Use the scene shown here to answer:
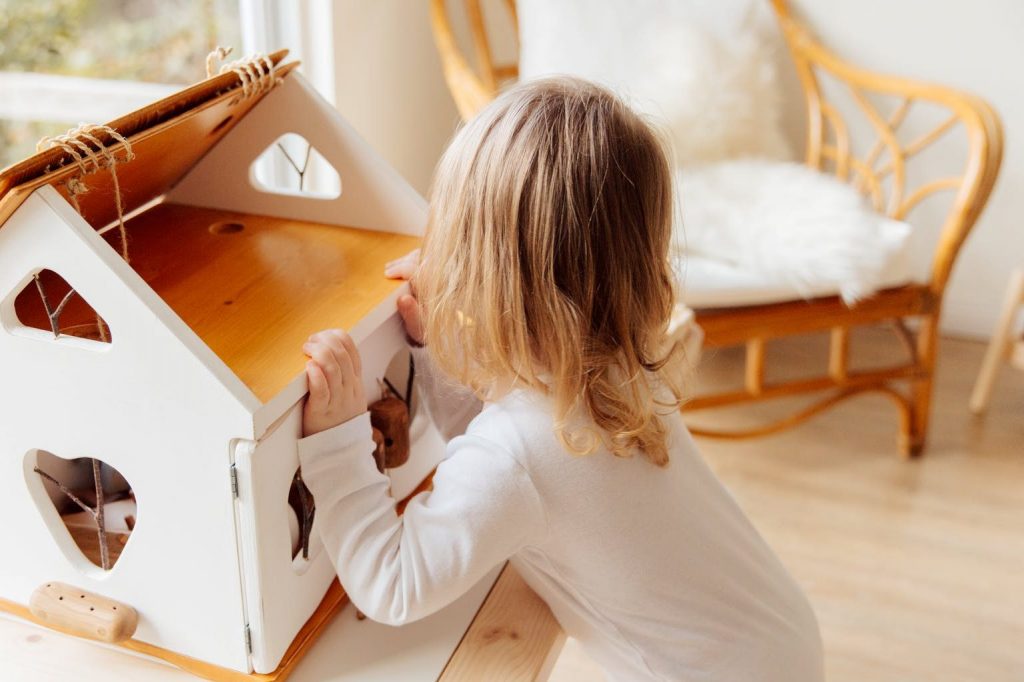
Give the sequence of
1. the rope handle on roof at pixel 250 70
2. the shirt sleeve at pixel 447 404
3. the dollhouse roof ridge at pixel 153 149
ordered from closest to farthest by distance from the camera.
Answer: the dollhouse roof ridge at pixel 153 149 → the rope handle on roof at pixel 250 70 → the shirt sleeve at pixel 447 404

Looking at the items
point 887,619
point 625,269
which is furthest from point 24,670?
point 887,619

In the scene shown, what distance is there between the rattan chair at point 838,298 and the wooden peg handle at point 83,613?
115cm

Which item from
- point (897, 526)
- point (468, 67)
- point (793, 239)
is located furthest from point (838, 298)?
point (468, 67)

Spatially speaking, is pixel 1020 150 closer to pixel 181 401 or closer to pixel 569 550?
pixel 569 550

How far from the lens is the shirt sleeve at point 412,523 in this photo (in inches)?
30.8

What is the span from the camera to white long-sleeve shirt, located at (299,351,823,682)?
786 millimetres

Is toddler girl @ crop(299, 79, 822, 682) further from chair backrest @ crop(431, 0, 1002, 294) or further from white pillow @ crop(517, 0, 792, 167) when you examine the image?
white pillow @ crop(517, 0, 792, 167)

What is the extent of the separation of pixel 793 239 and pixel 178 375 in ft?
4.35

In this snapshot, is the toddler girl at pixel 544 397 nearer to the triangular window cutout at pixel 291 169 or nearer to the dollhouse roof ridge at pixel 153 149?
the dollhouse roof ridge at pixel 153 149

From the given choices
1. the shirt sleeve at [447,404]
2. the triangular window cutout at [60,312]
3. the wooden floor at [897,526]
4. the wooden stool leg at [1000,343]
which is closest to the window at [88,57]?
the triangular window cutout at [60,312]

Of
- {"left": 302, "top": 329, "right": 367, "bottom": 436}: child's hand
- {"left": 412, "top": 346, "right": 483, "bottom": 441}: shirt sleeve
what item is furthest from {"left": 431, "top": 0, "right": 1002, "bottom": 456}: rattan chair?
{"left": 302, "top": 329, "right": 367, "bottom": 436}: child's hand

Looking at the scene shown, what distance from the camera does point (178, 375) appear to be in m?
0.70

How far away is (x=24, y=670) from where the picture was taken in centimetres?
81

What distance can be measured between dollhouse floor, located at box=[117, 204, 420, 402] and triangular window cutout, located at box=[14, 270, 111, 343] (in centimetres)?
7
